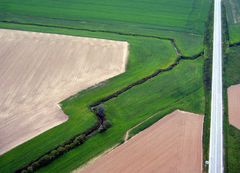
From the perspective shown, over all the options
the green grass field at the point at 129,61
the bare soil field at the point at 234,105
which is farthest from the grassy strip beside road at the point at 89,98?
the bare soil field at the point at 234,105

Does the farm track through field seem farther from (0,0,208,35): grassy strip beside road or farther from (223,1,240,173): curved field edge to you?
(0,0,208,35): grassy strip beside road

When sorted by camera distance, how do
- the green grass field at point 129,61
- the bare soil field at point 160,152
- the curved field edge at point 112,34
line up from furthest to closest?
1. the curved field edge at point 112,34
2. the green grass field at point 129,61
3. the bare soil field at point 160,152

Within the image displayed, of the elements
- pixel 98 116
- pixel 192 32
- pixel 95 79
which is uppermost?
pixel 192 32

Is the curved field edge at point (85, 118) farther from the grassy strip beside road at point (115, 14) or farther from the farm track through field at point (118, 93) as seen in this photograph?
the grassy strip beside road at point (115, 14)

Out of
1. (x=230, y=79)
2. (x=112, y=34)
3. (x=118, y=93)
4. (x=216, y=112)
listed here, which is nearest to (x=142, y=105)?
(x=118, y=93)

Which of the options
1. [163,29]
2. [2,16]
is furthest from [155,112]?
[2,16]

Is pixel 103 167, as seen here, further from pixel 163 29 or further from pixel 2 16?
pixel 2 16
